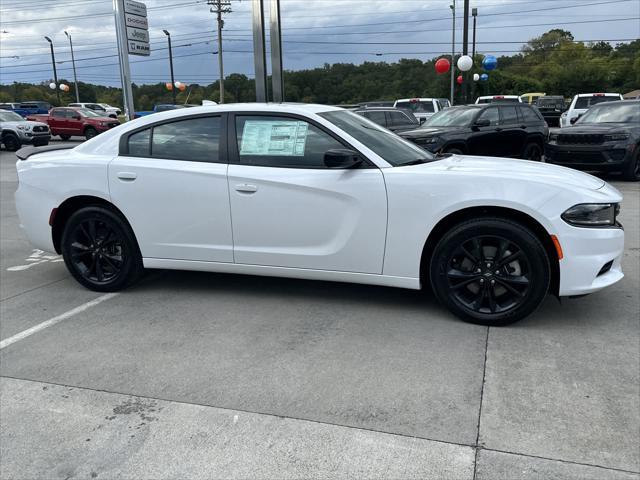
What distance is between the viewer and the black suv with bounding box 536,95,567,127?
1209 inches

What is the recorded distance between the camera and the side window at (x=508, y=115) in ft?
Result: 38.8

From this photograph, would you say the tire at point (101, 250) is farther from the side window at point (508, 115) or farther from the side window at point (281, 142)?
the side window at point (508, 115)

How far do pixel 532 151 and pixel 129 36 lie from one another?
9787mm

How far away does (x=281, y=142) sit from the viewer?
166 inches

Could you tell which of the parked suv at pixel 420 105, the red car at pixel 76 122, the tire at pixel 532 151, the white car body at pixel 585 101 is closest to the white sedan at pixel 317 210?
the tire at pixel 532 151

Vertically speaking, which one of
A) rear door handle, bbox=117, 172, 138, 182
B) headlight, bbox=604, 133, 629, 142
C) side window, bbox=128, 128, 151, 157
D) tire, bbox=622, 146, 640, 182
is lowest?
tire, bbox=622, 146, 640, 182

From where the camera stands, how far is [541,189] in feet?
12.0

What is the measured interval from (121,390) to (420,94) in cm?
6286

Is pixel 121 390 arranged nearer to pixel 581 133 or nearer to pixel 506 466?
pixel 506 466

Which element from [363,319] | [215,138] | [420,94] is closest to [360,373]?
[363,319]

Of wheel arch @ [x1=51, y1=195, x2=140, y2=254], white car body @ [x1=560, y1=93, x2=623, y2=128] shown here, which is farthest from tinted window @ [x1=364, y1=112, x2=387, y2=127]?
wheel arch @ [x1=51, y1=195, x2=140, y2=254]

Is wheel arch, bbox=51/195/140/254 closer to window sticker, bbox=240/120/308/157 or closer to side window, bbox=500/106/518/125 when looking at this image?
window sticker, bbox=240/120/308/157

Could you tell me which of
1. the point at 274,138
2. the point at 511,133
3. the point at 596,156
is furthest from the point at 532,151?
the point at 274,138

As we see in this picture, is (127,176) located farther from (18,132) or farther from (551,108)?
(551,108)
